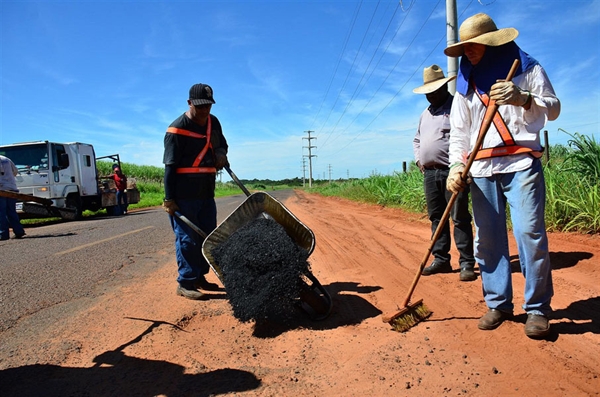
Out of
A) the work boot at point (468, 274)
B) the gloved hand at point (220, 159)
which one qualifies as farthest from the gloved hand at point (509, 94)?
the gloved hand at point (220, 159)

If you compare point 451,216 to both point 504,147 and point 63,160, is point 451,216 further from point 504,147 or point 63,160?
point 63,160

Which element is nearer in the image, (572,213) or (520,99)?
(520,99)

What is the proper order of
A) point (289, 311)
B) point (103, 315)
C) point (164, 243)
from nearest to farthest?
1. point (289, 311)
2. point (103, 315)
3. point (164, 243)

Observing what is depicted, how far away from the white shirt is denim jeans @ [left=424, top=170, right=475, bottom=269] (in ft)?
4.10

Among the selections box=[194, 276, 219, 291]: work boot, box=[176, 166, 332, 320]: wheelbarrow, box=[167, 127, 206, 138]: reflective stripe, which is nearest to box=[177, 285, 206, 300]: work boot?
box=[194, 276, 219, 291]: work boot

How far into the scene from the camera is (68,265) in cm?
588

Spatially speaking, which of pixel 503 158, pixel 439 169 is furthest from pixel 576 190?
pixel 503 158

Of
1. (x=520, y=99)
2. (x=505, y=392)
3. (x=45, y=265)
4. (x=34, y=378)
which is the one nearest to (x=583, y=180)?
(x=520, y=99)

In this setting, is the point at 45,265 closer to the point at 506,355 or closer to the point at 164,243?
the point at 164,243

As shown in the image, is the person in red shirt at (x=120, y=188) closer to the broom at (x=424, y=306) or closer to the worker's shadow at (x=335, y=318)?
the worker's shadow at (x=335, y=318)

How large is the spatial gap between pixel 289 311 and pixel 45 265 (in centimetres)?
438

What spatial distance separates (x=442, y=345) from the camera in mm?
2707

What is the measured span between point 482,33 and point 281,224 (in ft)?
6.71

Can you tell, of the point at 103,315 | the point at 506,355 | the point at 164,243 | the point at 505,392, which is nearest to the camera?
the point at 505,392
